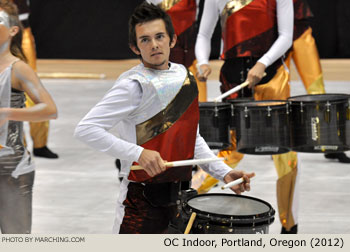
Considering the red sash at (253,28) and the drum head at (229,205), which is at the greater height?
the red sash at (253,28)

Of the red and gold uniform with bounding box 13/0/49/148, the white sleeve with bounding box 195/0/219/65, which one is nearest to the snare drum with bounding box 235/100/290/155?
the white sleeve with bounding box 195/0/219/65

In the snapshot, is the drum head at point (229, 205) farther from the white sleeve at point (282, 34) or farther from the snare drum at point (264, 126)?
the white sleeve at point (282, 34)

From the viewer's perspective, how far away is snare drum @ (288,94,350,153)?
4840 mm

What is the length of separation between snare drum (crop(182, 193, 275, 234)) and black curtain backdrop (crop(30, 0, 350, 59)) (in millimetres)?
12117

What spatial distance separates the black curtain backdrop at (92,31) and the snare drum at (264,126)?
10.5m

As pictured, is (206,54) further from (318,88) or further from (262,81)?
(318,88)

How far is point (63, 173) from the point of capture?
764 cm

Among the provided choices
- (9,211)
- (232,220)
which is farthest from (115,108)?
(9,211)

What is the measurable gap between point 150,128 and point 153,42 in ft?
1.21

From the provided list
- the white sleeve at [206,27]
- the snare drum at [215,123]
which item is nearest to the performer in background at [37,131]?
the white sleeve at [206,27]

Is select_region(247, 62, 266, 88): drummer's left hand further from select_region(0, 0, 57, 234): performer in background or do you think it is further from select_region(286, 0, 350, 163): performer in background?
select_region(0, 0, 57, 234): performer in background

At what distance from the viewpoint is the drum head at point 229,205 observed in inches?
131

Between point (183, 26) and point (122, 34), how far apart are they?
9.76m

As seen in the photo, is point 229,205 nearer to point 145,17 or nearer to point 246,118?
point 145,17
